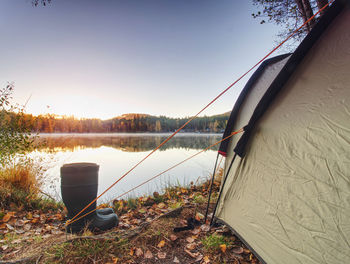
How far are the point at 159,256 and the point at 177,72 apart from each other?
68.9 feet

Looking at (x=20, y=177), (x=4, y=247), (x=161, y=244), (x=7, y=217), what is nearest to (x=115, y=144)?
(x=20, y=177)

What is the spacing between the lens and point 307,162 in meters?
1.64

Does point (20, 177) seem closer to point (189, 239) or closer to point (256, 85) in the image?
point (189, 239)

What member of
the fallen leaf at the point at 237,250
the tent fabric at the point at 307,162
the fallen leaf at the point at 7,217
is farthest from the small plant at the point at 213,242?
the fallen leaf at the point at 7,217

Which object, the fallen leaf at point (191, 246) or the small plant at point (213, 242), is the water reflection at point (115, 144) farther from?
the small plant at point (213, 242)

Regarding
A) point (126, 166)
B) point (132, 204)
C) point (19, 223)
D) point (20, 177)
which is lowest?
point (126, 166)

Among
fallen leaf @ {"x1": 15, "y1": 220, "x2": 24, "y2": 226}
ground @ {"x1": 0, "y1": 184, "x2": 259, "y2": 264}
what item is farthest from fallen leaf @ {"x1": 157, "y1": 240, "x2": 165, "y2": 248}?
fallen leaf @ {"x1": 15, "y1": 220, "x2": 24, "y2": 226}

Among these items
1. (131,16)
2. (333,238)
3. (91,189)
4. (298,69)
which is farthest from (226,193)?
(131,16)

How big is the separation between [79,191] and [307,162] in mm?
3084

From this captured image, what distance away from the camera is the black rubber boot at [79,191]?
8.93 ft

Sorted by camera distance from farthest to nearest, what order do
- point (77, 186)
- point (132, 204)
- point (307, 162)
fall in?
point (132, 204)
point (77, 186)
point (307, 162)

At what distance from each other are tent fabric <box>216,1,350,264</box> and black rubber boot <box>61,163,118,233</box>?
7.79 ft

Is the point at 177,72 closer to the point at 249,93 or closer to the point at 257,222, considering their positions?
→ the point at 249,93

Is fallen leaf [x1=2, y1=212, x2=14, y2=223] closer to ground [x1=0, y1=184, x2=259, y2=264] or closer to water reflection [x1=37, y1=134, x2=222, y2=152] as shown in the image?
ground [x1=0, y1=184, x2=259, y2=264]
